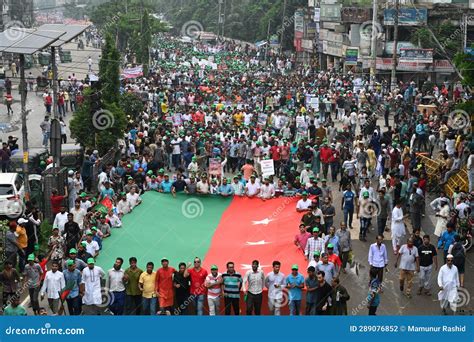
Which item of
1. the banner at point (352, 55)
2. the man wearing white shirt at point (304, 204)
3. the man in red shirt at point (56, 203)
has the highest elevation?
the man wearing white shirt at point (304, 204)

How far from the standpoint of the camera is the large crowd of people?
54.3 feet

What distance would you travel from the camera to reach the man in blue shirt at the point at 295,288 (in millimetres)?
16453

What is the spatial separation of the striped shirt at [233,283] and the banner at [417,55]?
Answer: 3720cm

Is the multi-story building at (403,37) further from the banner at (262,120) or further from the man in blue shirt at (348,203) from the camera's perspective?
the man in blue shirt at (348,203)

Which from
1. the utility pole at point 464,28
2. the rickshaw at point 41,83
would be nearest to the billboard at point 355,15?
the utility pole at point 464,28

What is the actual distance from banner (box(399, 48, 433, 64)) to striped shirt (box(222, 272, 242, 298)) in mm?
37195

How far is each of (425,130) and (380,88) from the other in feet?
41.2

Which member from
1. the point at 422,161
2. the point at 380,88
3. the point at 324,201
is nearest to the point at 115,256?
the point at 324,201

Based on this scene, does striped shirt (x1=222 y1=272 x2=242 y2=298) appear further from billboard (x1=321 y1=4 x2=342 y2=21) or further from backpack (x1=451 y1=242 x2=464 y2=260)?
billboard (x1=321 y1=4 x2=342 y2=21)

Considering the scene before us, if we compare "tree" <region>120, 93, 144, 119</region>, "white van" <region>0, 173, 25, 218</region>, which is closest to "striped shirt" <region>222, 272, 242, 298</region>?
"white van" <region>0, 173, 25, 218</region>

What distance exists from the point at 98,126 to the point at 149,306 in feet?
46.5

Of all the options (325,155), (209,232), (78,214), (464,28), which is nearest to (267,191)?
(209,232)

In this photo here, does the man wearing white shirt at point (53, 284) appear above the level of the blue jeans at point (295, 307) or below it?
above

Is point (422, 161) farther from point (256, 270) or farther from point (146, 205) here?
point (256, 270)
